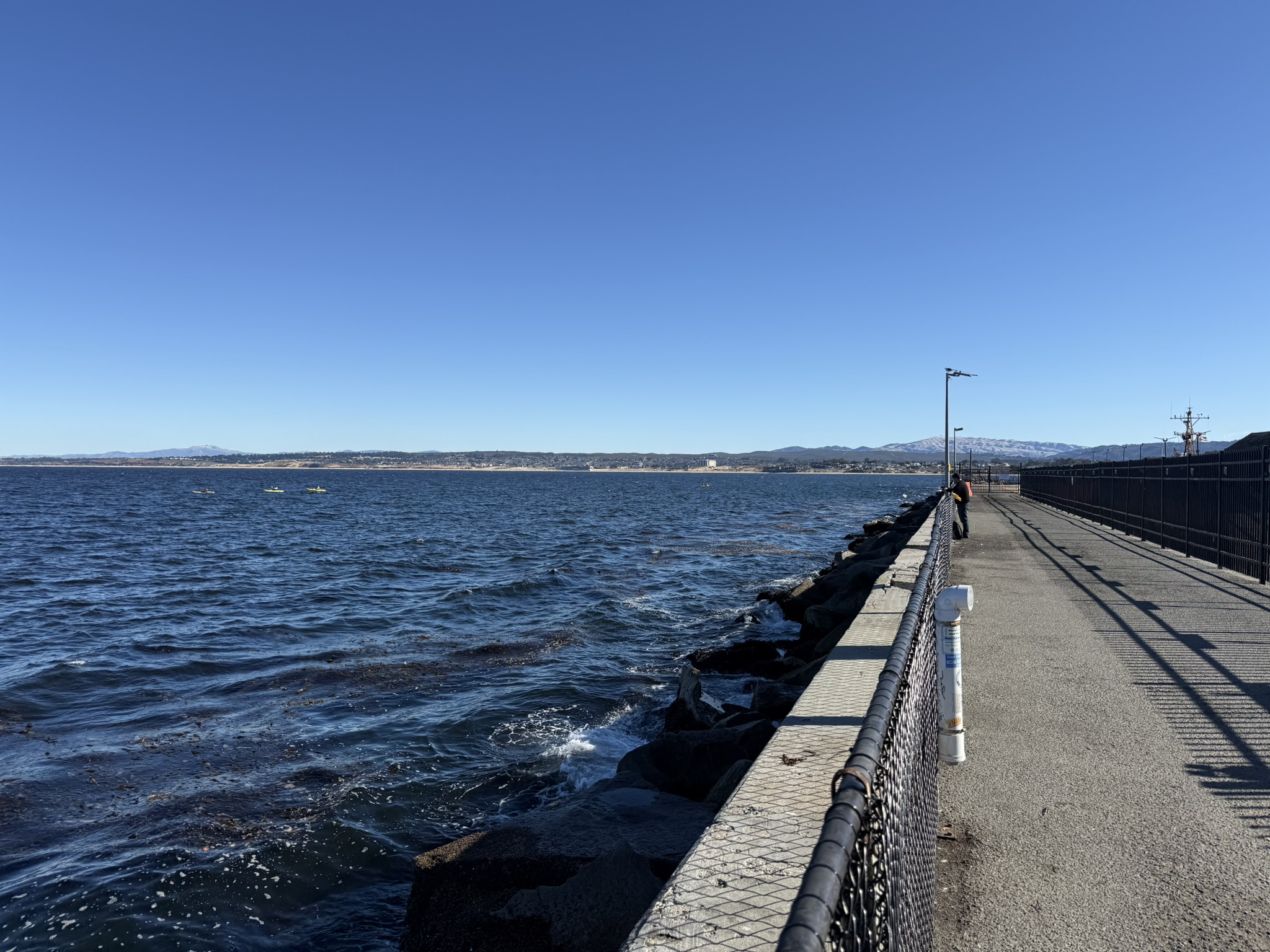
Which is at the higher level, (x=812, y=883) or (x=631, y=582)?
(x=812, y=883)

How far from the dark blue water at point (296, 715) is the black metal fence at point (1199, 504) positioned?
26.6 ft

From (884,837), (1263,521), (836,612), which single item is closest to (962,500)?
(1263,521)

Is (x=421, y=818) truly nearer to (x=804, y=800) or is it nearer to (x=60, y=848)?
(x=60, y=848)

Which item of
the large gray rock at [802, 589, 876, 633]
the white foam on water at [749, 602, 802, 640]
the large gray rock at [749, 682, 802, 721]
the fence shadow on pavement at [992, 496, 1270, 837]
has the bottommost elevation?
the white foam on water at [749, 602, 802, 640]

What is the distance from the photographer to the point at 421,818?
326 inches

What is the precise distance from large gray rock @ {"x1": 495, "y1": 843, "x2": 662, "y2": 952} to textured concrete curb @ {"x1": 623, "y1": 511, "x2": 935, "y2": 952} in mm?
850

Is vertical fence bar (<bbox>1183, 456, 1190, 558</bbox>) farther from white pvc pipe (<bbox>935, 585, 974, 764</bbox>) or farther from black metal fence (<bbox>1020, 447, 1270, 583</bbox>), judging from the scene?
white pvc pipe (<bbox>935, 585, 974, 764</bbox>)

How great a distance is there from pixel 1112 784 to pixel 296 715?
10.2m

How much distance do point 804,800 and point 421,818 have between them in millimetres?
5378

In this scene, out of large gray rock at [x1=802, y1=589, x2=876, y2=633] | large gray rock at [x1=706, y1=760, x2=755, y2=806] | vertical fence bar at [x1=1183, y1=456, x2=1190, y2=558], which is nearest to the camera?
large gray rock at [x1=706, y1=760, x2=755, y2=806]

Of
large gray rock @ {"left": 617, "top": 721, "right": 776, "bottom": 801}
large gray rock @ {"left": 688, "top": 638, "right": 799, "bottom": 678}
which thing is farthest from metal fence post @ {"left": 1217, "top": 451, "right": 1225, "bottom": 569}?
large gray rock @ {"left": 617, "top": 721, "right": 776, "bottom": 801}

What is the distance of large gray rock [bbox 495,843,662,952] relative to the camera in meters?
4.48

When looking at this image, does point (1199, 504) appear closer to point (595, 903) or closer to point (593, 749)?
point (593, 749)

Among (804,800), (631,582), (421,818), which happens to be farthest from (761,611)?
(804,800)
